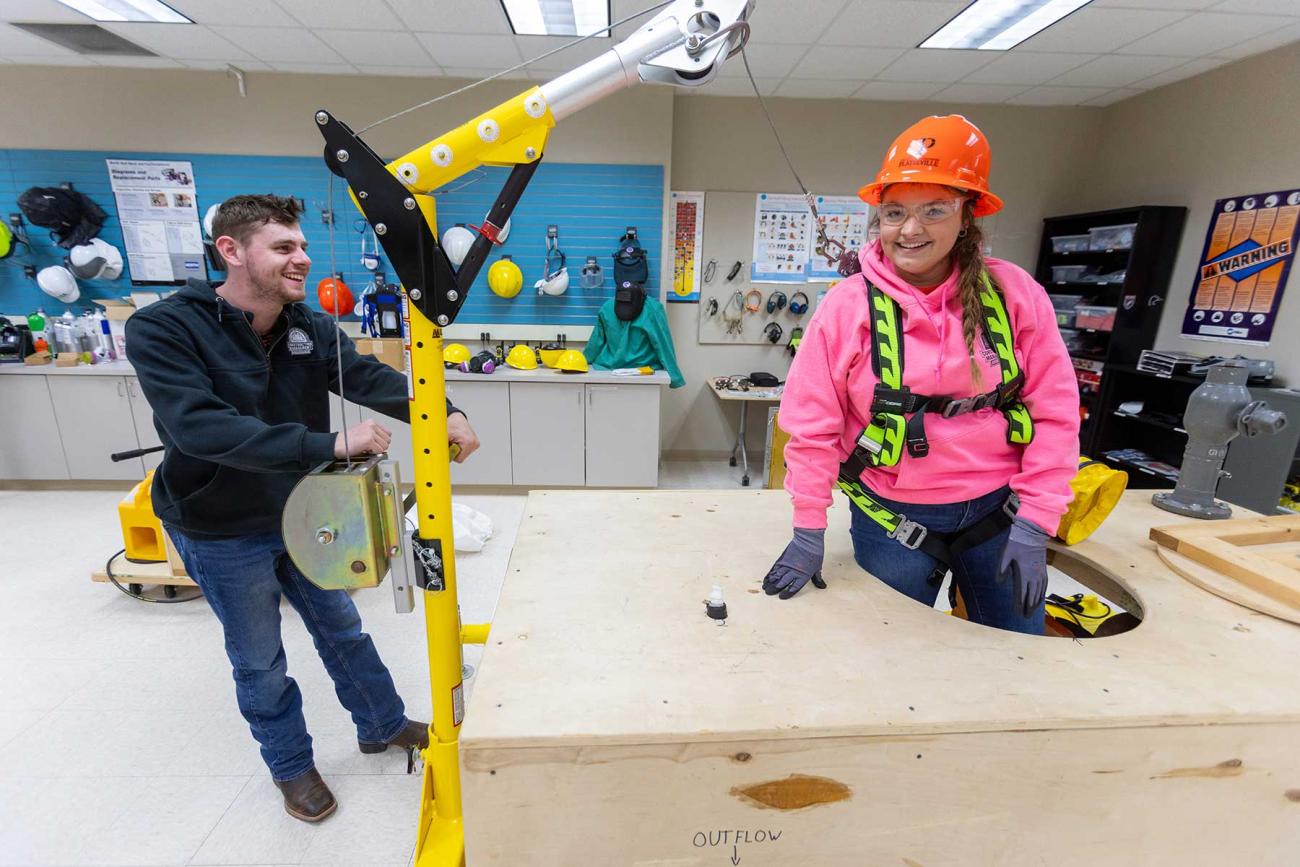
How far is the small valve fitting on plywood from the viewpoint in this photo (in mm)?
1137

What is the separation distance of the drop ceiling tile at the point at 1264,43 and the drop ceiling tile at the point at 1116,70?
224 millimetres

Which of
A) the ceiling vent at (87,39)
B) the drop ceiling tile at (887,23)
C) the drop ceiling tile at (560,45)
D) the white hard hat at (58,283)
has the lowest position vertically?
the white hard hat at (58,283)

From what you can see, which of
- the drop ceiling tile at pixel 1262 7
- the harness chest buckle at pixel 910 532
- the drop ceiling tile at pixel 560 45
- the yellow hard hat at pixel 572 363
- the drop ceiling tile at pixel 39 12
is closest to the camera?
the harness chest buckle at pixel 910 532

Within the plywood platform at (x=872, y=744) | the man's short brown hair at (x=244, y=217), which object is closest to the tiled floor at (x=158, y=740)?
the plywood platform at (x=872, y=744)

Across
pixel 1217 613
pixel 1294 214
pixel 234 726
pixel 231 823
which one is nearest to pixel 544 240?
pixel 234 726

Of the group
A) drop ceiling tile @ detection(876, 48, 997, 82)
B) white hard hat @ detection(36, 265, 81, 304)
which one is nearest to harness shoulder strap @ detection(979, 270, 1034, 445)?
drop ceiling tile @ detection(876, 48, 997, 82)

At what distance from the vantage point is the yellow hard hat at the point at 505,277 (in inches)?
165

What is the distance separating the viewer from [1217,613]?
47.3 inches

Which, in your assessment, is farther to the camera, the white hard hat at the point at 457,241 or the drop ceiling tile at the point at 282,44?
the white hard hat at the point at 457,241

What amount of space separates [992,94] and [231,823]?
574cm

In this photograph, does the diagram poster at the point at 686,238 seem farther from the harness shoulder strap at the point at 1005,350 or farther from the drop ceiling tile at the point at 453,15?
the harness shoulder strap at the point at 1005,350

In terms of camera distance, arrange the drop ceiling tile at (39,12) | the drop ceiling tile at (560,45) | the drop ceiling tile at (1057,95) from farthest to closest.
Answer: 1. the drop ceiling tile at (1057,95)
2. the drop ceiling tile at (560,45)
3. the drop ceiling tile at (39,12)

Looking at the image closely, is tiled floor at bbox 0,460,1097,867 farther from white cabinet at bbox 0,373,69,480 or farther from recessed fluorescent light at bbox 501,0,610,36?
recessed fluorescent light at bbox 501,0,610,36

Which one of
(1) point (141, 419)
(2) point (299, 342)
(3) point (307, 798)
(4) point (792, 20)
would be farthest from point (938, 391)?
(1) point (141, 419)
